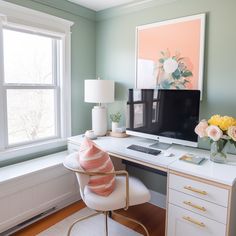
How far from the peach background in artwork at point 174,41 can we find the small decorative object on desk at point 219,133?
0.53 m

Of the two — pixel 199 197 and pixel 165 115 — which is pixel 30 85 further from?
pixel 199 197

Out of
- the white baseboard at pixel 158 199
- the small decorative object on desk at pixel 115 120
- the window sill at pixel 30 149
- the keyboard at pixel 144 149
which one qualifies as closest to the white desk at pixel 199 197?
the keyboard at pixel 144 149

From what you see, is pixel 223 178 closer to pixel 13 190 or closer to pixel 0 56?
pixel 13 190

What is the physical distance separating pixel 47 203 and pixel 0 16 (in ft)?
6.36

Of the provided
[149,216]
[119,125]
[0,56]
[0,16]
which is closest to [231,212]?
[149,216]

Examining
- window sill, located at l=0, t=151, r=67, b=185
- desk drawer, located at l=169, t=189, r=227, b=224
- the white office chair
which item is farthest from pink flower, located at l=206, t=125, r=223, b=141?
window sill, located at l=0, t=151, r=67, b=185

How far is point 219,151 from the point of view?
181 cm

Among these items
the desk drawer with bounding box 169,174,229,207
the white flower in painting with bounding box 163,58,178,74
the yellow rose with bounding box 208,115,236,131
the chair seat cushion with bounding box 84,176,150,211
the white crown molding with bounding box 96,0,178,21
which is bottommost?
the chair seat cushion with bounding box 84,176,150,211

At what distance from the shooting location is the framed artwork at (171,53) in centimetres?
218

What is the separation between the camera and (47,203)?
93.0 inches

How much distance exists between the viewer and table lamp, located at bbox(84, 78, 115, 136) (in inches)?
104

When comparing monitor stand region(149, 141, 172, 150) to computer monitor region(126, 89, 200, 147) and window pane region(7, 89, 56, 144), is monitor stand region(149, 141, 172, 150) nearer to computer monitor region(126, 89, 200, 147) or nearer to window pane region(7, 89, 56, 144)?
computer monitor region(126, 89, 200, 147)

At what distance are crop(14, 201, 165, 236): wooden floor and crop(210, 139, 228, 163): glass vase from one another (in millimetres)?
919

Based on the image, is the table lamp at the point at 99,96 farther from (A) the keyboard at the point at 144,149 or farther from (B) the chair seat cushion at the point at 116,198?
(B) the chair seat cushion at the point at 116,198
